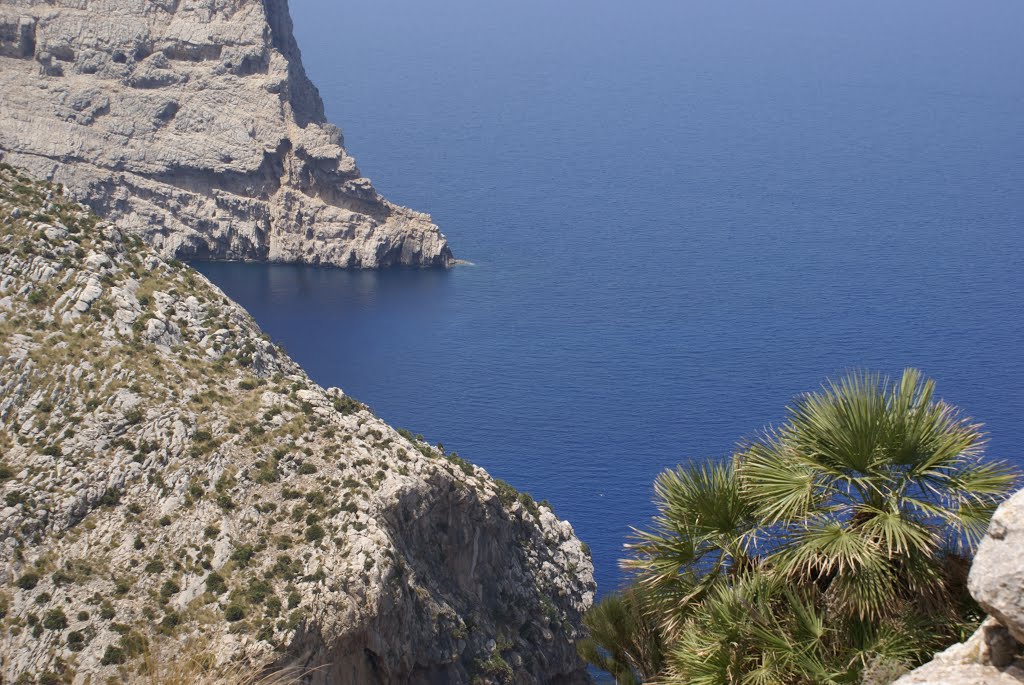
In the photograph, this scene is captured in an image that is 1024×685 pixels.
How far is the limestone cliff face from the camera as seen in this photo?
4360 inches

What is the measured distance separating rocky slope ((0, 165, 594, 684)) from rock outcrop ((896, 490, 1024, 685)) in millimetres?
19183

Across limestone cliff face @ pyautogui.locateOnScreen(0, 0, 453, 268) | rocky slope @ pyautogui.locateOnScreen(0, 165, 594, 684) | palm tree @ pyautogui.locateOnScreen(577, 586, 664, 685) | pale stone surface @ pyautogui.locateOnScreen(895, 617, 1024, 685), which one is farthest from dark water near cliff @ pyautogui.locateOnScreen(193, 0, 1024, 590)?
pale stone surface @ pyautogui.locateOnScreen(895, 617, 1024, 685)

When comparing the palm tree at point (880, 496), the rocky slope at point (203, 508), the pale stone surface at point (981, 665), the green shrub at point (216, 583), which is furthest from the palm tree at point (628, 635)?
the green shrub at point (216, 583)

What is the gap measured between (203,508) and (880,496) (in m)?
23.1

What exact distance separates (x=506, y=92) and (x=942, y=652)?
170070 millimetres

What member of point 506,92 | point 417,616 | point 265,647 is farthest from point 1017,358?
point 506,92

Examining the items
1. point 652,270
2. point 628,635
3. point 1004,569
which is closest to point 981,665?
point 1004,569

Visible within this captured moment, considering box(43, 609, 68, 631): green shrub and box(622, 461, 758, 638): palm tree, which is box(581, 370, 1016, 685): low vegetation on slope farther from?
box(43, 609, 68, 631): green shrub

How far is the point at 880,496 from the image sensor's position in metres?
13.3

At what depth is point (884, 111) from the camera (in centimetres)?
16738

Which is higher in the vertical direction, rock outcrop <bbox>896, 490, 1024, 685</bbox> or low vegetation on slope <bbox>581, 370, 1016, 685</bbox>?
low vegetation on slope <bbox>581, 370, 1016, 685</bbox>

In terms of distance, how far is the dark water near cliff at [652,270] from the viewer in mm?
78812

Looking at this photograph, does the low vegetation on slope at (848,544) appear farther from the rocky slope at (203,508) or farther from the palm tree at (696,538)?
the rocky slope at (203,508)

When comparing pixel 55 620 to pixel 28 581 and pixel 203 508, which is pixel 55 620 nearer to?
pixel 28 581
